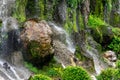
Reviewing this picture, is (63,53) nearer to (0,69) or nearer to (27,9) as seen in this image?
(27,9)

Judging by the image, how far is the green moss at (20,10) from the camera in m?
19.4

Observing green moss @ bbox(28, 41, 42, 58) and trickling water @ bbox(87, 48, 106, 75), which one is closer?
green moss @ bbox(28, 41, 42, 58)

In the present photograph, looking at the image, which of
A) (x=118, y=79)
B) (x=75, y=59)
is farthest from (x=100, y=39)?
(x=118, y=79)

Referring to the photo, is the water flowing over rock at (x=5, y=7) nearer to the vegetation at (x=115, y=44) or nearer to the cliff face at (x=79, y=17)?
the cliff face at (x=79, y=17)

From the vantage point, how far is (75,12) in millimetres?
24234

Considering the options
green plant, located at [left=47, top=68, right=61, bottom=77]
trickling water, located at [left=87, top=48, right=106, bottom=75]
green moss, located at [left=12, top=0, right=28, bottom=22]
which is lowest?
trickling water, located at [left=87, top=48, right=106, bottom=75]

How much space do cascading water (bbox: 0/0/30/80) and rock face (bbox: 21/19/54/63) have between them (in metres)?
0.55

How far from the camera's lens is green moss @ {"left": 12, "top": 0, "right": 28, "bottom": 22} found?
19425 millimetres

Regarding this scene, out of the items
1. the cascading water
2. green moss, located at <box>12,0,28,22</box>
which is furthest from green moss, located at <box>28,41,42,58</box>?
green moss, located at <box>12,0,28,22</box>

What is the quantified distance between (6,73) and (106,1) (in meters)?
16.7

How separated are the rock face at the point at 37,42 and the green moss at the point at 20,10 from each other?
1943 millimetres

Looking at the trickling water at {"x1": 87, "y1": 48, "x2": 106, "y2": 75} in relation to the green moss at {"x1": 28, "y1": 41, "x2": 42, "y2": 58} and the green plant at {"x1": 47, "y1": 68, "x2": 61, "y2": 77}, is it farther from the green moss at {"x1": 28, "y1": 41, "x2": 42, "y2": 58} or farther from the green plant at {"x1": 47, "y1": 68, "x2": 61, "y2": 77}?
the green plant at {"x1": 47, "y1": 68, "x2": 61, "y2": 77}

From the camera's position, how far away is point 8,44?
17.6m

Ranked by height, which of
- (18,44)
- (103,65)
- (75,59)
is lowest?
(103,65)
